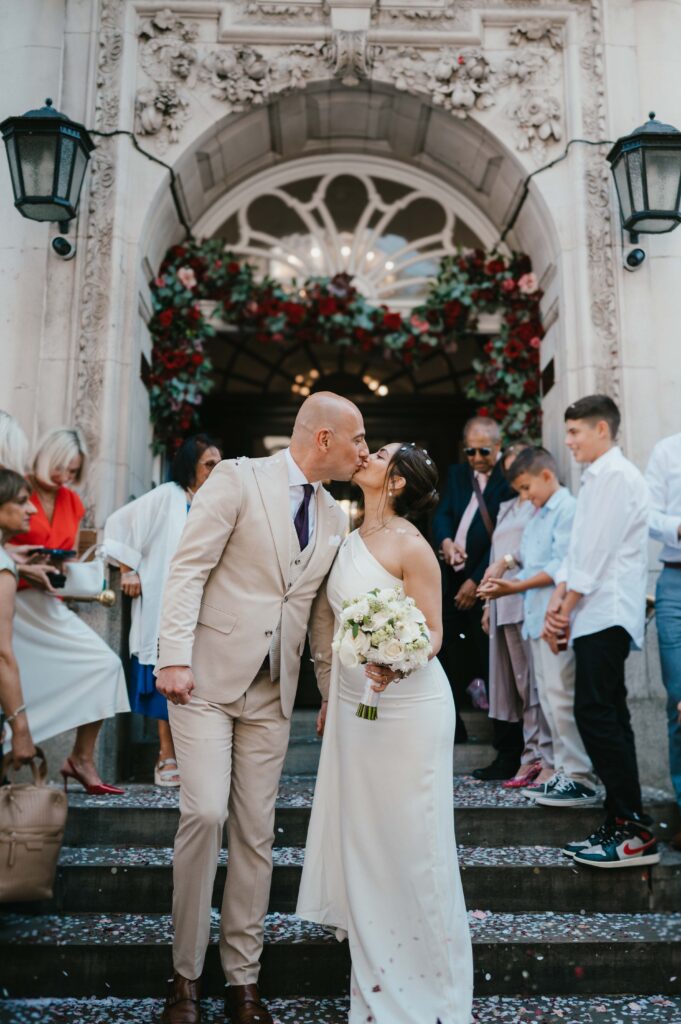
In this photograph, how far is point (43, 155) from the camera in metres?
5.85

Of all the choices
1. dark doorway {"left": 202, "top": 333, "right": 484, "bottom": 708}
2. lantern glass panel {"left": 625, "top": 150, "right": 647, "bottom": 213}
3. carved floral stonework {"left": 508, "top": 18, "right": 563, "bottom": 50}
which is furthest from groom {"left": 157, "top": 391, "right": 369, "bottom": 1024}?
dark doorway {"left": 202, "top": 333, "right": 484, "bottom": 708}

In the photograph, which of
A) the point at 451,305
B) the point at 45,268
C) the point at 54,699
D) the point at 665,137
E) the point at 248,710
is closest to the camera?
the point at 248,710

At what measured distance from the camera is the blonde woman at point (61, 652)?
4.87 metres

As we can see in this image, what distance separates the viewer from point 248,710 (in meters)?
3.42

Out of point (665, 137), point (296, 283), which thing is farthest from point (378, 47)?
point (665, 137)

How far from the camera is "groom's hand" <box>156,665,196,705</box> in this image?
320cm

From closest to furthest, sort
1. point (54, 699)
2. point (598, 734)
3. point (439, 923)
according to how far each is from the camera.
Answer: point (439, 923) → point (598, 734) → point (54, 699)

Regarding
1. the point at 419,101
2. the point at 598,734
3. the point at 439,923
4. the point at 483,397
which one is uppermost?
the point at 419,101

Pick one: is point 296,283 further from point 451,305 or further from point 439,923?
point 439,923

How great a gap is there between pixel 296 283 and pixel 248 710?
4.80m

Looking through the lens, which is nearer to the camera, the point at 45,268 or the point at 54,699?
the point at 54,699

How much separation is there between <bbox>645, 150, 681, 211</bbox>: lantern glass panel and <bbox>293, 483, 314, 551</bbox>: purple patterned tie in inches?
150

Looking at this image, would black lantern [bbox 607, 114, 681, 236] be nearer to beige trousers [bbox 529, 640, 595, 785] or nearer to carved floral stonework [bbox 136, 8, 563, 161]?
carved floral stonework [bbox 136, 8, 563, 161]

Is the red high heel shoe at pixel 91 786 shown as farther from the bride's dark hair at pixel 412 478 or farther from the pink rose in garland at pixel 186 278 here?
the pink rose in garland at pixel 186 278
